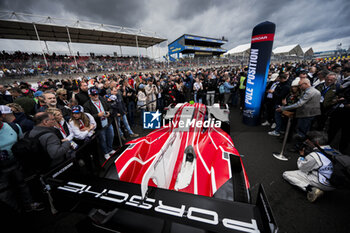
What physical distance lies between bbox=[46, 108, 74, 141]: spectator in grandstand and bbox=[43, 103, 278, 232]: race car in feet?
2.37

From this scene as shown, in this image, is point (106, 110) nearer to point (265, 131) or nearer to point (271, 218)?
point (271, 218)

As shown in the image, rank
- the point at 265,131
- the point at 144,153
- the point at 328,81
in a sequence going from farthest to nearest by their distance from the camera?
the point at 265,131, the point at 328,81, the point at 144,153

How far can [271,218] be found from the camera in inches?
31.3

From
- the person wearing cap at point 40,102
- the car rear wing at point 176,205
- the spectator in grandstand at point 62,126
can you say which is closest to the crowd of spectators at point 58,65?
the person wearing cap at point 40,102

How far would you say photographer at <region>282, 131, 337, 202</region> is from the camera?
2.07 metres

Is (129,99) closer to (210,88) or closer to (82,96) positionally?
(82,96)

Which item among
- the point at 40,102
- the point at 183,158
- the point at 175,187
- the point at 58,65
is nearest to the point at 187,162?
the point at 183,158

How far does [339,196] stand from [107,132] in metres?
4.85

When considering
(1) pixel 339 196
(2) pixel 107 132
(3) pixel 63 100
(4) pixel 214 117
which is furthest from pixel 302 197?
(3) pixel 63 100

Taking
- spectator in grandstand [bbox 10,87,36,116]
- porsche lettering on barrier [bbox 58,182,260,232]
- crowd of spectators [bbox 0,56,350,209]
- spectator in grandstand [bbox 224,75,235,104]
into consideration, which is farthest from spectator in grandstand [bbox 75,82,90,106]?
spectator in grandstand [bbox 224,75,235,104]

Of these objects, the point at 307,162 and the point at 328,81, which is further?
the point at 328,81

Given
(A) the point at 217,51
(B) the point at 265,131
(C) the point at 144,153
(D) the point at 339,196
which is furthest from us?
(A) the point at 217,51

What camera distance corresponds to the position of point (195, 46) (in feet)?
132

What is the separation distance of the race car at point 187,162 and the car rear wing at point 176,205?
1.28 feet
